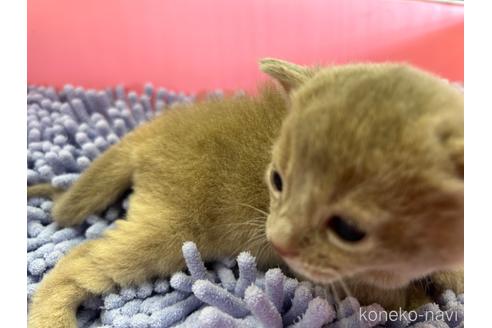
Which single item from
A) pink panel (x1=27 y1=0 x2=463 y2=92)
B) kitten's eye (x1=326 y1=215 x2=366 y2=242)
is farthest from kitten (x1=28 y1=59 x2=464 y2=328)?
pink panel (x1=27 y1=0 x2=463 y2=92)

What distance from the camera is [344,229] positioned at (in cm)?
84

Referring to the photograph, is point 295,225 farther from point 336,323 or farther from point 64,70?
point 64,70

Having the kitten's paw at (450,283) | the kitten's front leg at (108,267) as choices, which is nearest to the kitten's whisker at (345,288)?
the kitten's paw at (450,283)

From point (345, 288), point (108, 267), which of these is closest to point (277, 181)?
point (345, 288)

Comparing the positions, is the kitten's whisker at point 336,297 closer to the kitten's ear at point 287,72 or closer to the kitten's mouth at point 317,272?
the kitten's mouth at point 317,272

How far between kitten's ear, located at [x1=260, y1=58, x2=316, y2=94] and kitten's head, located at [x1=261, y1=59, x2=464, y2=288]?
0.62 feet

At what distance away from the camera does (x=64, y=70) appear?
81.0 inches

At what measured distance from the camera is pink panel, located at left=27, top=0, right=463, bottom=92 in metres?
1.85

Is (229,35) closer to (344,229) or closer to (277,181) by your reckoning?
(277,181)

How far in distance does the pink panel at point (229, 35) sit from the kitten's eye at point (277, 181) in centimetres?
89

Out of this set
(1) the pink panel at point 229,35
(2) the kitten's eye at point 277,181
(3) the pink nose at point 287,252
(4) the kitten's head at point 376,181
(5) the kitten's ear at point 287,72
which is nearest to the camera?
(4) the kitten's head at point 376,181

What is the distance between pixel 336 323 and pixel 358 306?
6 centimetres

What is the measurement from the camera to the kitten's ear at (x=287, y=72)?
1118 millimetres

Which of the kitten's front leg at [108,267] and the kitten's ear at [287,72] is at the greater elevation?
the kitten's ear at [287,72]
